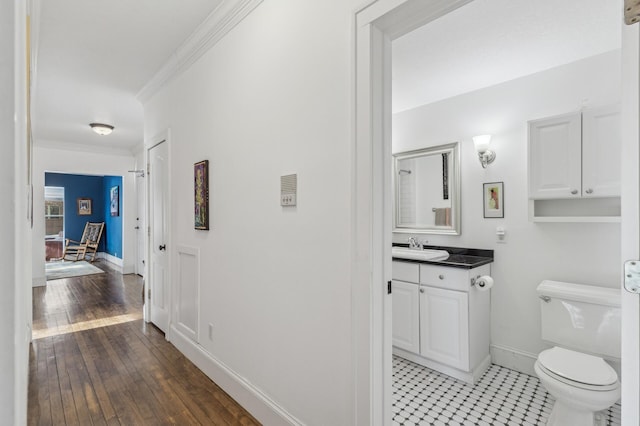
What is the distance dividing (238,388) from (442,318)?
1.63 m

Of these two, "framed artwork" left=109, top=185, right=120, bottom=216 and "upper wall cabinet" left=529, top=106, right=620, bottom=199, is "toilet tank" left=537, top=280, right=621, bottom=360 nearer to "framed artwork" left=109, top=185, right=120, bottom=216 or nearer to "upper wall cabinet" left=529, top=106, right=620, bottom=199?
"upper wall cabinet" left=529, top=106, right=620, bottom=199

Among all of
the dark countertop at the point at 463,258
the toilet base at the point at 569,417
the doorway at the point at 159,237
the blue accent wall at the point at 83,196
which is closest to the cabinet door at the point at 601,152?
the dark countertop at the point at 463,258

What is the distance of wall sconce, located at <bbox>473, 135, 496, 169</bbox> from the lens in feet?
9.43

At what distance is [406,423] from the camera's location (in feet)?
6.65

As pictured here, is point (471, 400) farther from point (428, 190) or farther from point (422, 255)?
point (428, 190)

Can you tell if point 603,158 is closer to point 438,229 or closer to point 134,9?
point 438,229

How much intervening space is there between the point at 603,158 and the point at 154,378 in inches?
139

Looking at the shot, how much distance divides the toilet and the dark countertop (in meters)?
0.47

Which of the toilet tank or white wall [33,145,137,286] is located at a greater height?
white wall [33,145,137,286]

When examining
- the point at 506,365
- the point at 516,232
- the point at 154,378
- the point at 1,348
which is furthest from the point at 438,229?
the point at 1,348

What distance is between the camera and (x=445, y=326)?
2.62 m

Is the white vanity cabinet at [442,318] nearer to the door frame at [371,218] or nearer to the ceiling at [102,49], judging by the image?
the door frame at [371,218]

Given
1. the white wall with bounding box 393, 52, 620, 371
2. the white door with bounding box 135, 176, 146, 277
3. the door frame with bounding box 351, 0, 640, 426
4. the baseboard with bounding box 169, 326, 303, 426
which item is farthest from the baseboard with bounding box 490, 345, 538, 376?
the white door with bounding box 135, 176, 146, 277

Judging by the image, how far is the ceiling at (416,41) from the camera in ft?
6.45
